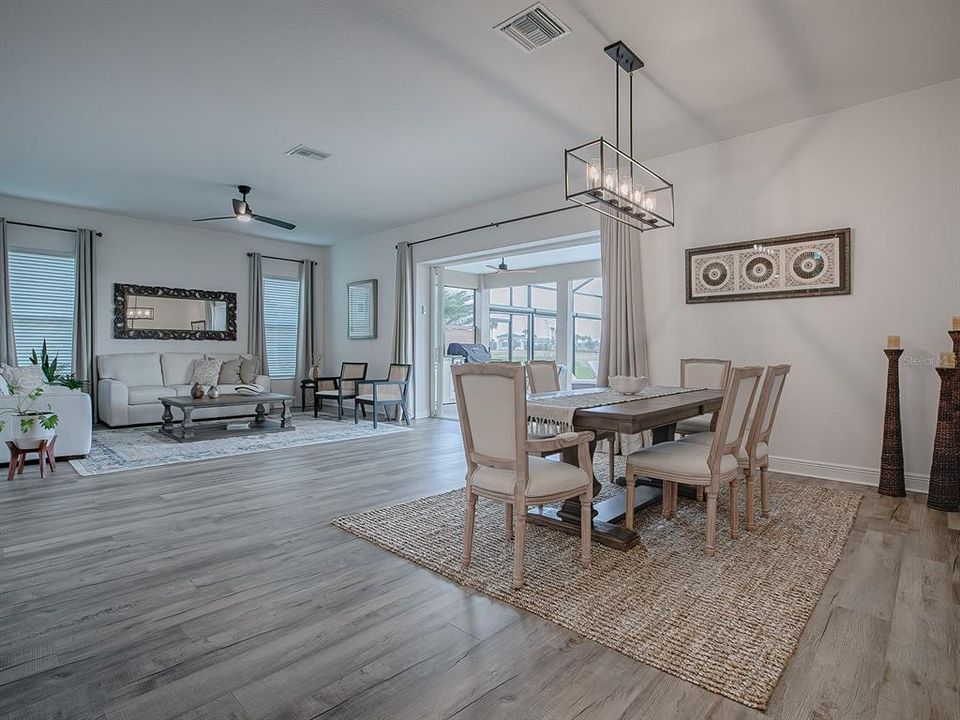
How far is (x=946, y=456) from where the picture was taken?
3.33m

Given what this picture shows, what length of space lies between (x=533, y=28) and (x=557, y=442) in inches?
93.2

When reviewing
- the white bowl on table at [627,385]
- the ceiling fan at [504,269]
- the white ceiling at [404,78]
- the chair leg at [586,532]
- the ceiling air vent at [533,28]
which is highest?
the white ceiling at [404,78]

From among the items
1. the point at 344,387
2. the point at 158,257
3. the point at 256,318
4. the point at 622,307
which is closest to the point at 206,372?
the point at 256,318

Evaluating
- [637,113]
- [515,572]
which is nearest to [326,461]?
[515,572]

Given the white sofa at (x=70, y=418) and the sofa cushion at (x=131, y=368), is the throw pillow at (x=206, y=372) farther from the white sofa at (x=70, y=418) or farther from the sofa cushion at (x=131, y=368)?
the white sofa at (x=70, y=418)

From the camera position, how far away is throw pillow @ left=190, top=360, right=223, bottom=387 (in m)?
7.60

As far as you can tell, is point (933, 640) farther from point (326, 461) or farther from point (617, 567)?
point (326, 461)

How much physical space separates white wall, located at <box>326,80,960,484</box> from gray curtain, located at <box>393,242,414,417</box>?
12.2 feet

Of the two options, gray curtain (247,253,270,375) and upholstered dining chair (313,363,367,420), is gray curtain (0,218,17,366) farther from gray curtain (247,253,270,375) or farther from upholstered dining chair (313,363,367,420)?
upholstered dining chair (313,363,367,420)

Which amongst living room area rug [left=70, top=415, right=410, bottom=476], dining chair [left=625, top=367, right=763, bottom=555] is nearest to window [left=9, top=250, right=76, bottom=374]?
living room area rug [left=70, top=415, right=410, bottom=476]

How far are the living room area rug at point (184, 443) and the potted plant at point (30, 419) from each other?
404 millimetres

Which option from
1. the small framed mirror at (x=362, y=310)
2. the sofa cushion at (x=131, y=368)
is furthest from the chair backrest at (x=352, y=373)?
the sofa cushion at (x=131, y=368)

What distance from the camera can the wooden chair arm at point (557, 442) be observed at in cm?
222

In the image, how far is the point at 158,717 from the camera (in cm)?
144
